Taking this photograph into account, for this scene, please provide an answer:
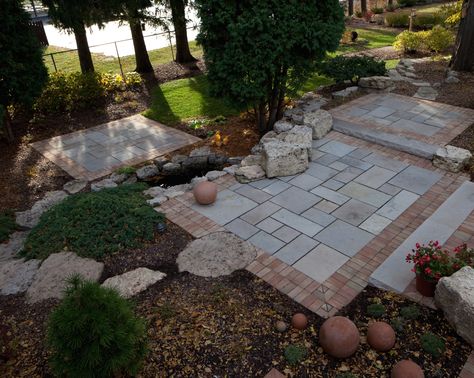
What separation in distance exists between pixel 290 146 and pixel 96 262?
3776mm

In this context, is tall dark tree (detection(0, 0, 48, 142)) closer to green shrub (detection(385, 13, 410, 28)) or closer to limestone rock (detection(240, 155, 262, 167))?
limestone rock (detection(240, 155, 262, 167))

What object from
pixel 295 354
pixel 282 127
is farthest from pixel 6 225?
pixel 282 127

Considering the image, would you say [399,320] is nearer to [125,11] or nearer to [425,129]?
[425,129]

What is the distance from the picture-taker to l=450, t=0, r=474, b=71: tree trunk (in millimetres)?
10492

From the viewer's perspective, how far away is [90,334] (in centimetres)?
306

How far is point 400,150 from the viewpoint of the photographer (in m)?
7.65

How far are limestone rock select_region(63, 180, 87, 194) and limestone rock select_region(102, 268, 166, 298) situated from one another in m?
3.47

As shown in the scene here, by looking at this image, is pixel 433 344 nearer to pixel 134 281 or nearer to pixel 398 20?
pixel 134 281

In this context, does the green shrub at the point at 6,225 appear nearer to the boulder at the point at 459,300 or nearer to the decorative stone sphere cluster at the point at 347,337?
the decorative stone sphere cluster at the point at 347,337

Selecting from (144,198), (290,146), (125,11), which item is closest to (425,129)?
(290,146)

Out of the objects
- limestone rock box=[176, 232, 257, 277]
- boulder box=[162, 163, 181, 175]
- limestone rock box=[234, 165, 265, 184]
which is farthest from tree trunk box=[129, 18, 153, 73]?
limestone rock box=[176, 232, 257, 277]

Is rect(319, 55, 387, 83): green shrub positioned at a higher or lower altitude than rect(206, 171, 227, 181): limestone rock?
higher

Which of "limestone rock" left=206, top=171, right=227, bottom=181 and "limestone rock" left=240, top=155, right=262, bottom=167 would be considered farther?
"limestone rock" left=240, top=155, right=262, bottom=167

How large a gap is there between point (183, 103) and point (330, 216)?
23.8ft
